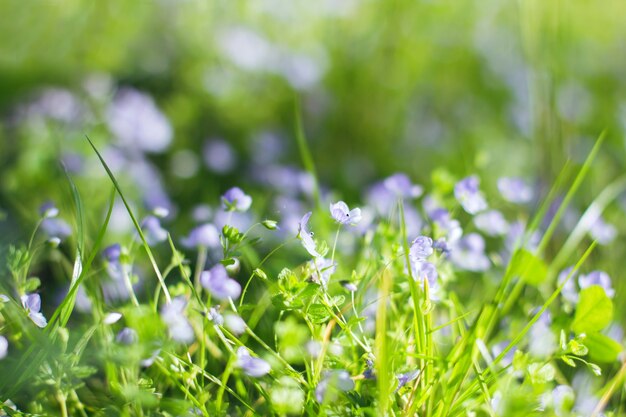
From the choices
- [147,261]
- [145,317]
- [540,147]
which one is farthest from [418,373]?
[540,147]

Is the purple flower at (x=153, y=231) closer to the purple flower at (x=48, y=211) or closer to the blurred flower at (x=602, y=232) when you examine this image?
the purple flower at (x=48, y=211)

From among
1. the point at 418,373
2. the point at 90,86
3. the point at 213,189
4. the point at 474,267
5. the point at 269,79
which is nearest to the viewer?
the point at 418,373

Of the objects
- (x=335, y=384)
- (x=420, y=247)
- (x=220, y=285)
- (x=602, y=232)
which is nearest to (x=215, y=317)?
(x=220, y=285)

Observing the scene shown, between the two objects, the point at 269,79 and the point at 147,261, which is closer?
the point at 147,261

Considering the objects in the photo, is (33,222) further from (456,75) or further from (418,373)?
(456,75)

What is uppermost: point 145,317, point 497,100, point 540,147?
point 145,317

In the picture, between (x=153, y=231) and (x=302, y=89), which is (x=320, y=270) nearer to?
(x=153, y=231)
